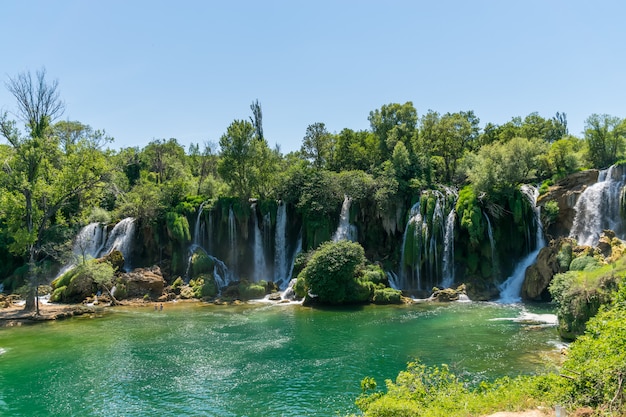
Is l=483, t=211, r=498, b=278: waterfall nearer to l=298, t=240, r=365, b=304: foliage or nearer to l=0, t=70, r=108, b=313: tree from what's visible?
l=298, t=240, r=365, b=304: foliage

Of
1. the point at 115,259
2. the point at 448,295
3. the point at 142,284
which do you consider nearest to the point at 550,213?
the point at 448,295

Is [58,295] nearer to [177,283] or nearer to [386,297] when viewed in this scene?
[177,283]

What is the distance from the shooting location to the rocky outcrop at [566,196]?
34.7m

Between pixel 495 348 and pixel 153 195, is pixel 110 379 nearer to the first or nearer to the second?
pixel 495 348

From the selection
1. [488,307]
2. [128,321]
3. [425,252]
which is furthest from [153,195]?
[488,307]

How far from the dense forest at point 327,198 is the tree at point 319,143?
4844mm

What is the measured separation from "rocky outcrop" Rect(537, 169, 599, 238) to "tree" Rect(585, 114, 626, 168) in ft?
17.2

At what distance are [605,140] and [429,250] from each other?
18569mm

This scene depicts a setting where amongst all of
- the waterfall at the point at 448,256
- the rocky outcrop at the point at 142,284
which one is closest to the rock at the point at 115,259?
the rocky outcrop at the point at 142,284

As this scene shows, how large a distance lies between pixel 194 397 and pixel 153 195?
33.1 metres

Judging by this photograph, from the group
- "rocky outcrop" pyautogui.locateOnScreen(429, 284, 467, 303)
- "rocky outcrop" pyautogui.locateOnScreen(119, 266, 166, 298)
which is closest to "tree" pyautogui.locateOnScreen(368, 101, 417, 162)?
"rocky outcrop" pyautogui.locateOnScreen(429, 284, 467, 303)

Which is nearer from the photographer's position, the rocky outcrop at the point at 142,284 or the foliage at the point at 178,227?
the rocky outcrop at the point at 142,284

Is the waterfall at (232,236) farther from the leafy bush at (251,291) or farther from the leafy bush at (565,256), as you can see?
the leafy bush at (565,256)

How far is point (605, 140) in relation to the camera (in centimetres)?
3922
